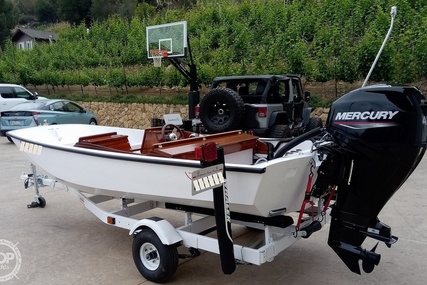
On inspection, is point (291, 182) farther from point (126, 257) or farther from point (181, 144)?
point (126, 257)

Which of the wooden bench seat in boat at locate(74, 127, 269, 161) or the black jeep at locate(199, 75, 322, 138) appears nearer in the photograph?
the wooden bench seat in boat at locate(74, 127, 269, 161)

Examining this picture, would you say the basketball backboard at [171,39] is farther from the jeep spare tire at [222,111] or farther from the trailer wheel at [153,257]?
the trailer wheel at [153,257]

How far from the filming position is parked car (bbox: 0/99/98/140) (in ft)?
46.0

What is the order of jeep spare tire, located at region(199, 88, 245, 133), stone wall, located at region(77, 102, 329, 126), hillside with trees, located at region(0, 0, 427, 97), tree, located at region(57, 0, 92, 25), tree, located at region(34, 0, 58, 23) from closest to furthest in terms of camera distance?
jeep spare tire, located at region(199, 88, 245, 133), hillside with trees, located at region(0, 0, 427, 97), stone wall, located at region(77, 102, 329, 126), tree, located at region(57, 0, 92, 25), tree, located at region(34, 0, 58, 23)

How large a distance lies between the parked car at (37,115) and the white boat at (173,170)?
8.59 meters

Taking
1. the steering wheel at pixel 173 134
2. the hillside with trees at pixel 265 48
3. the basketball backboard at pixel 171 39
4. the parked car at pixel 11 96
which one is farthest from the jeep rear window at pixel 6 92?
the steering wheel at pixel 173 134

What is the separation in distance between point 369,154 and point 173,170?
165 centimetres

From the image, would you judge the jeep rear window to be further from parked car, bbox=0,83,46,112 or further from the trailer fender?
the trailer fender

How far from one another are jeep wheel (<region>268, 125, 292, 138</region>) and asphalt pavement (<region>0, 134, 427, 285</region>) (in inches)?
92.9

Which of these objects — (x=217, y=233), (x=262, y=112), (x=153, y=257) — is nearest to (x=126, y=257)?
(x=153, y=257)

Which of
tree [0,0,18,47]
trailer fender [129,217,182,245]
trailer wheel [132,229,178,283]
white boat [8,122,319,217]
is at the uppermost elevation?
tree [0,0,18,47]

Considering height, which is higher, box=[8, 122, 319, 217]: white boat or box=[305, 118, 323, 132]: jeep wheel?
box=[8, 122, 319, 217]: white boat

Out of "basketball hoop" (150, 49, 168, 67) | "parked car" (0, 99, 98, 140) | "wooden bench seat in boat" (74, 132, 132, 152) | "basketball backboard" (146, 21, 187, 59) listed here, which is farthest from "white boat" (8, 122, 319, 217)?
"parked car" (0, 99, 98, 140)

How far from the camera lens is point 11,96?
17.5 m
